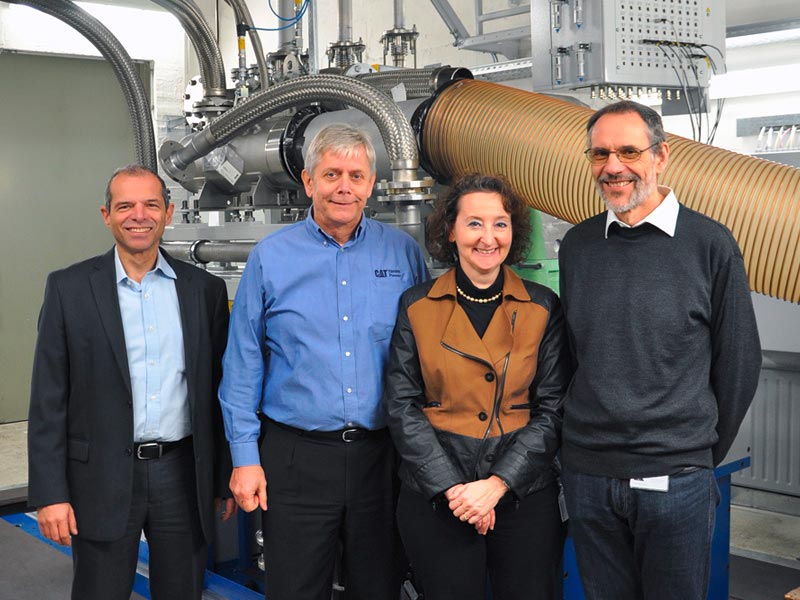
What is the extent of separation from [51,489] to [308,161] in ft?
3.09

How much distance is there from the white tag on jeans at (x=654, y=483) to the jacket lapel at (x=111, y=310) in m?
1.13

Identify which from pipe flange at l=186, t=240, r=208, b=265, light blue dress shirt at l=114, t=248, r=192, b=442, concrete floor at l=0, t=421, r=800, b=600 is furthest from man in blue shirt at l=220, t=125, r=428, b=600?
concrete floor at l=0, t=421, r=800, b=600

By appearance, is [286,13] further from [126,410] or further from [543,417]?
[543,417]

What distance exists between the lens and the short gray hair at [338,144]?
6.66 feet

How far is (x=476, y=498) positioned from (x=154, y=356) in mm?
825

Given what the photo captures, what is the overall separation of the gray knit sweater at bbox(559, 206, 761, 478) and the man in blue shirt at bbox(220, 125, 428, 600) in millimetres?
543

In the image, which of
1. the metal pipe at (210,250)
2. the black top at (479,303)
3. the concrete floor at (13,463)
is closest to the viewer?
the black top at (479,303)

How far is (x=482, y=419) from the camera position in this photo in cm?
189

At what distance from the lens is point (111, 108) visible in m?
6.55

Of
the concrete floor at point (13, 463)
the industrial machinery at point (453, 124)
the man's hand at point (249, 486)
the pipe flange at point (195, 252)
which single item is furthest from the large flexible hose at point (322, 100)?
the concrete floor at point (13, 463)

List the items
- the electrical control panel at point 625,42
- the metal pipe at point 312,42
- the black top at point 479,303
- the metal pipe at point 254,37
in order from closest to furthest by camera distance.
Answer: the black top at point 479,303 → the electrical control panel at point 625,42 → the metal pipe at point 254,37 → the metal pipe at point 312,42

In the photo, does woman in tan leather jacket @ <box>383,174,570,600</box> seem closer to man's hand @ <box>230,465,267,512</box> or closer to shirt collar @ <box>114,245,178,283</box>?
man's hand @ <box>230,465,267,512</box>

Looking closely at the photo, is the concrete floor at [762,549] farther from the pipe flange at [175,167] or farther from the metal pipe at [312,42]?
the metal pipe at [312,42]

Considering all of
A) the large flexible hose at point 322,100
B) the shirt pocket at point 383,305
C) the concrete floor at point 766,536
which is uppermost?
the large flexible hose at point 322,100
